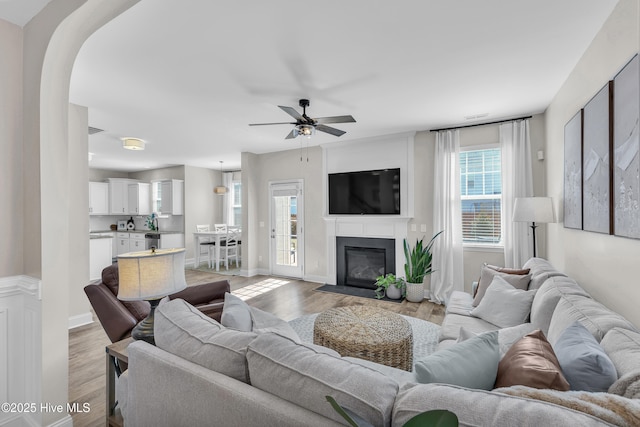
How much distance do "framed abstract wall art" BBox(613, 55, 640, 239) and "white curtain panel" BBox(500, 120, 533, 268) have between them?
217 centimetres

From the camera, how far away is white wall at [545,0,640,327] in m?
1.65

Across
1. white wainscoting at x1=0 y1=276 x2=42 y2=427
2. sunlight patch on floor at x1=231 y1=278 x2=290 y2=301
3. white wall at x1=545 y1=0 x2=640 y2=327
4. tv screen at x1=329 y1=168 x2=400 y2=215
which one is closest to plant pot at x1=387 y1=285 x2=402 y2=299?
tv screen at x1=329 y1=168 x2=400 y2=215

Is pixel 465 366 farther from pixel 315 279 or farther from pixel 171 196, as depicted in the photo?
pixel 171 196

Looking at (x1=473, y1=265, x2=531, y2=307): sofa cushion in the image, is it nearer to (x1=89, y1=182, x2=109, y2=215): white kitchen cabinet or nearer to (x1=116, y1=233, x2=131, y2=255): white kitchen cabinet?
(x1=116, y1=233, x2=131, y2=255): white kitchen cabinet

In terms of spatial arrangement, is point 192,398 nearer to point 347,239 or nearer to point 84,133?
point 84,133

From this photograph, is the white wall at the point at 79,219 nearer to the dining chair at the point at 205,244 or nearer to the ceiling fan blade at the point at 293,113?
the ceiling fan blade at the point at 293,113

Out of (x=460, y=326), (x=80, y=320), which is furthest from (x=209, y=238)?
(x=460, y=326)

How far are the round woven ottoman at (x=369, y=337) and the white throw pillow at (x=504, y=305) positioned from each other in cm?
67

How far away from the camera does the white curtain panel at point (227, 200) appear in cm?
838

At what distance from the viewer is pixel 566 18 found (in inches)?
76.2

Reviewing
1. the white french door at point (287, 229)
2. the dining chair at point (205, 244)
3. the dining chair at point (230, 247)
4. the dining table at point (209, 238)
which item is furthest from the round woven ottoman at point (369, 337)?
the dining chair at point (205, 244)

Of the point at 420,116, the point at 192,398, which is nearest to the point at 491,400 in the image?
the point at 192,398

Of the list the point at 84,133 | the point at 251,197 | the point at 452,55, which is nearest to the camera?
the point at 452,55

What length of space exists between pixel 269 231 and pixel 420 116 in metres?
3.73
